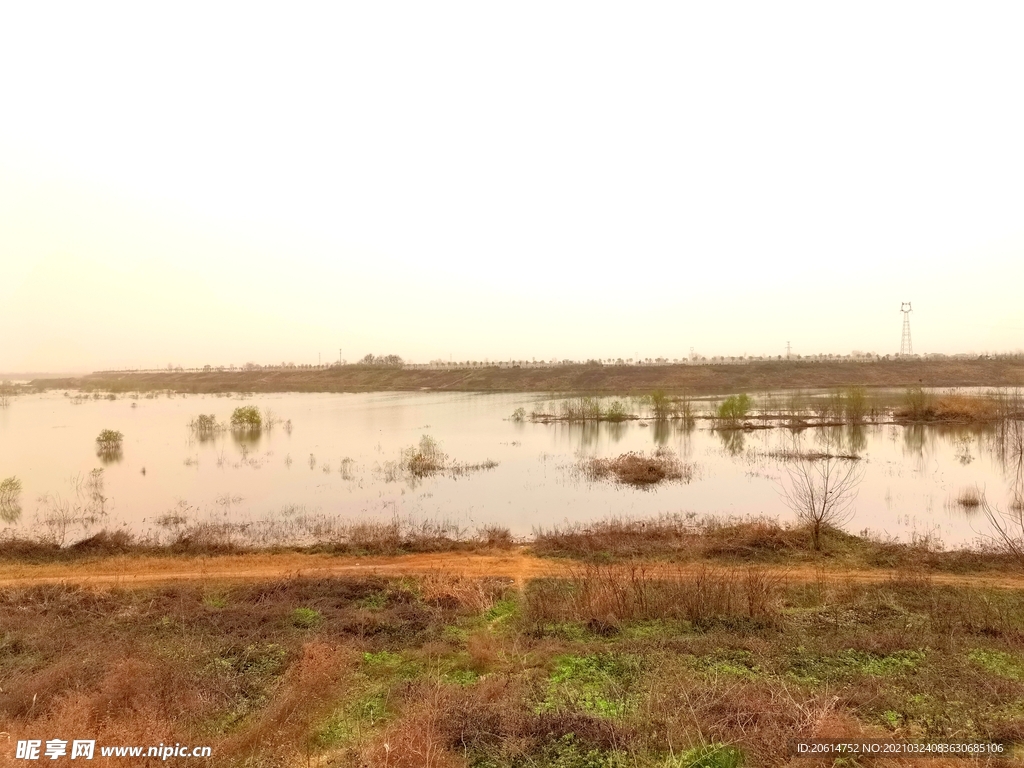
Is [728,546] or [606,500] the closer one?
[728,546]

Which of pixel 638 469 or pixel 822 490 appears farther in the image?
pixel 638 469

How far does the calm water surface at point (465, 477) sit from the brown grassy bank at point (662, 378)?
33.4m

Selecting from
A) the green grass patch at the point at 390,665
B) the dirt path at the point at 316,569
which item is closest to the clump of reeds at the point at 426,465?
the dirt path at the point at 316,569

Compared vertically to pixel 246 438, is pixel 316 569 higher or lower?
lower

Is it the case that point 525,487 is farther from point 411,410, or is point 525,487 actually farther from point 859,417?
point 411,410

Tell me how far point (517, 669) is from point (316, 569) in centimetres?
616

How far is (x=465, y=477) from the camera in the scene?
802 inches

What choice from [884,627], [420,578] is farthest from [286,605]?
[884,627]

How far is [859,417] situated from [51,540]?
36330mm

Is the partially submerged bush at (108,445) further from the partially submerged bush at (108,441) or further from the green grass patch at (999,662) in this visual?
the green grass patch at (999,662)

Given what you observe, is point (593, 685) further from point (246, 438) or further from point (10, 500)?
point (246, 438)

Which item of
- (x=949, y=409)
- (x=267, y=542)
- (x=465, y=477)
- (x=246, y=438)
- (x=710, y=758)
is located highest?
(x=949, y=409)

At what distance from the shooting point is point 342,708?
5227 millimetres

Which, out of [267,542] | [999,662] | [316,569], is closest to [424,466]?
[267,542]
